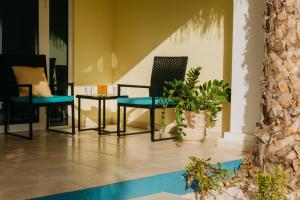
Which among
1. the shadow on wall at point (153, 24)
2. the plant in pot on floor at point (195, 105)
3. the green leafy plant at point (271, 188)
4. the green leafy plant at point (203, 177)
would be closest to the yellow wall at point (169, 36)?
the shadow on wall at point (153, 24)

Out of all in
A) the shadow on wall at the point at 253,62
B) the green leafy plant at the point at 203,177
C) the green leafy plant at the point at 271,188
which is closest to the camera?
the green leafy plant at the point at 271,188

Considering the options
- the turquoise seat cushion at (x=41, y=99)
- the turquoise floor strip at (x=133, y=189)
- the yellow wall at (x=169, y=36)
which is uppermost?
the yellow wall at (x=169, y=36)

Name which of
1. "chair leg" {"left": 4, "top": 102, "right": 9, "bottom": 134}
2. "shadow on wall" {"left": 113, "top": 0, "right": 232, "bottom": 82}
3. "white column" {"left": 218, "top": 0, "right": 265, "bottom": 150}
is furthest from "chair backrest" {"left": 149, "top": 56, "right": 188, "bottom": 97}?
"chair leg" {"left": 4, "top": 102, "right": 9, "bottom": 134}

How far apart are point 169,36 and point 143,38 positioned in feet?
1.72

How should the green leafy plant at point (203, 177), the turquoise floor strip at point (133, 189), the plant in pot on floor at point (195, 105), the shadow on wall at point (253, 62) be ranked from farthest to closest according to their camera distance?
the plant in pot on floor at point (195, 105)
the shadow on wall at point (253, 62)
the green leafy plant at point (203, 177)
the turquoise floor strip at point (133, 189)

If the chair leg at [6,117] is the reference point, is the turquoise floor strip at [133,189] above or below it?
below

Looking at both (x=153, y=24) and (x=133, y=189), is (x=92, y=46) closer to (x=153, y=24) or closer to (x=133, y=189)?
(x=153, y=24)

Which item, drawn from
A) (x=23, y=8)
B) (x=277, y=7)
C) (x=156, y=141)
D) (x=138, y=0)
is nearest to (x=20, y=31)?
(x=23, y=8)

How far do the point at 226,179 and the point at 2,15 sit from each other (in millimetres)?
3736

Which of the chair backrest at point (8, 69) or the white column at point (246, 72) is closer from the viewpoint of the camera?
the white column at point (246, 72)

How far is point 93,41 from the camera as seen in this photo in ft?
→ 24.4

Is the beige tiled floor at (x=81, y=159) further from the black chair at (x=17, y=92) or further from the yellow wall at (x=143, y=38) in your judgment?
the yellow wall at (x=143, y=38)

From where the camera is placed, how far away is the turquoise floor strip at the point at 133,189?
3.33 meters

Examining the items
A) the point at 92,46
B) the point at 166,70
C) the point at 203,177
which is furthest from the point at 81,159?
the point at 92,46
